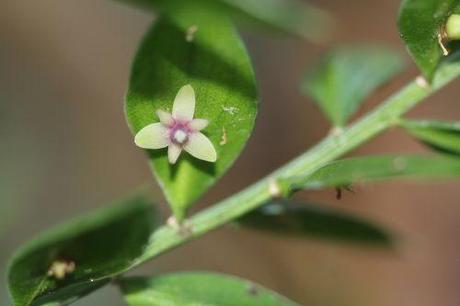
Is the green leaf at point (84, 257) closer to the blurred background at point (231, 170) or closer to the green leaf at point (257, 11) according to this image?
the green leaf at point (257, 11)

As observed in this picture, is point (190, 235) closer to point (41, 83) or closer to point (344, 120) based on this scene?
point (344, 120)

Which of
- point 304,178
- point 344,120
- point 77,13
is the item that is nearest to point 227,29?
point 304,178

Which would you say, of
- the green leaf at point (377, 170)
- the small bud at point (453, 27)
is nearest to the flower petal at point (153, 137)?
the green leaf at point (377, 170)

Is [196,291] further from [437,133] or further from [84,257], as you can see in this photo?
[437,133]

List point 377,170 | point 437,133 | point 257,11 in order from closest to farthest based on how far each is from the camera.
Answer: point 257,11
point 377,170
point 437,133

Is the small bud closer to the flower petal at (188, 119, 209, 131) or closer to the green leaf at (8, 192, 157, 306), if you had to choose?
the flower petal at (188, 119, 209, 131)

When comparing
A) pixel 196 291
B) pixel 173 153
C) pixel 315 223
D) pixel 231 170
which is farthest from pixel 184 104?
pixel 231 170
